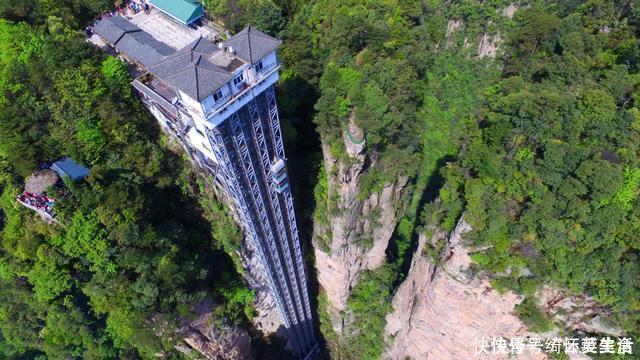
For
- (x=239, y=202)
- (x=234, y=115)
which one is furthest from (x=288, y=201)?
(x=234, y=115)

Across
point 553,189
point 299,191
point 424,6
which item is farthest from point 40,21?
point 553,189

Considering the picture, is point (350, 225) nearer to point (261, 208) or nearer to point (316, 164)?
point (316, 164)

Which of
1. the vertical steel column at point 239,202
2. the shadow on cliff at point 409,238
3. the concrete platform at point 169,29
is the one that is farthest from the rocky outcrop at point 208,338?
the concrete platform at point 169,29

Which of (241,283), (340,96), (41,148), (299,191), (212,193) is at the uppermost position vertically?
(340,96)

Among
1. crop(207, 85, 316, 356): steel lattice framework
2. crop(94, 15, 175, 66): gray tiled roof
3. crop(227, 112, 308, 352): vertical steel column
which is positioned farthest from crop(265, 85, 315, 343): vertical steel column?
crop(94, 15, 175, 66): gray tiled roof

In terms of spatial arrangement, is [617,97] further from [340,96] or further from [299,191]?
[299,191]

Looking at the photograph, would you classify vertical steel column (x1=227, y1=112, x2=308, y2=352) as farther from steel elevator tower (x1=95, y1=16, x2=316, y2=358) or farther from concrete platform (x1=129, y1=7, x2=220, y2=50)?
concrete platform (x1=129, y1=7, x2=220, y2=50)
